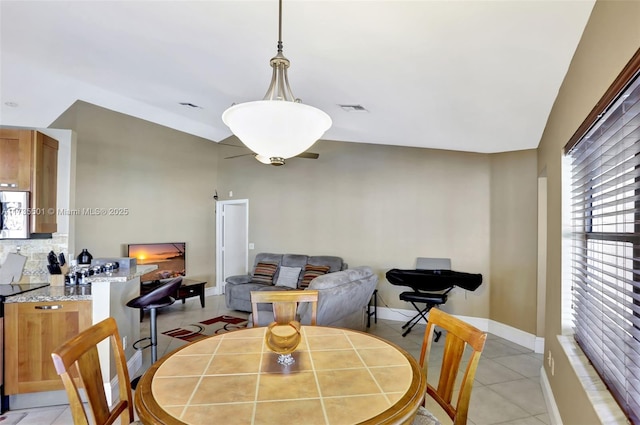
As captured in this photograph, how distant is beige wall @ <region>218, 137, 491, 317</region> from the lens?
483cm

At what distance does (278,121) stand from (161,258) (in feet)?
18.1

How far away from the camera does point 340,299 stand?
11.5 ft

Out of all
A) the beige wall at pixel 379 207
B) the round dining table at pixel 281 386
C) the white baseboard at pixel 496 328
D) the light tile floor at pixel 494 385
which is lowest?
the light tile floor at pixel 494 385

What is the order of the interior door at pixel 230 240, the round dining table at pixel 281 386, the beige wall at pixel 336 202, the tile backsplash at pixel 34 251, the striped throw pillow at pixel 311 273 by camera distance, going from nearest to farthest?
the round dining table at pixel 281 386, the tile backsplash at pixel 34 251, the beige wall at pixel 336 202, the striped throw pillow at pixel 311 273, the interior door at pixel 230 240

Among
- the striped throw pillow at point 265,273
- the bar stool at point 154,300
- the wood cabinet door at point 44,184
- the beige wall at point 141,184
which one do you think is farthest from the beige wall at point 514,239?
the beige wall at point 141,184

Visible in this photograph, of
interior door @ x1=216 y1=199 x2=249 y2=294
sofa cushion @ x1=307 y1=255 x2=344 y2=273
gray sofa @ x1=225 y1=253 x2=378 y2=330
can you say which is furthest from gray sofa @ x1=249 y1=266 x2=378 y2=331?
Result: interior door @ x1=216 y1=199 x2=249 y2=294

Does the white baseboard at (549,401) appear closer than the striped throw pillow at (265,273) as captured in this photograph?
Yes

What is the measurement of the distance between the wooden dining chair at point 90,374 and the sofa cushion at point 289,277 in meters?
4.07

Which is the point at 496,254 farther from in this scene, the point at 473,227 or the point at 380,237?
the point at 380,237

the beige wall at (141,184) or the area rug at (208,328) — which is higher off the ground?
the beige wall at (141,184)

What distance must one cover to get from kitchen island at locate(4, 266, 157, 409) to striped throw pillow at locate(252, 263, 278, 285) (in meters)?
3.13

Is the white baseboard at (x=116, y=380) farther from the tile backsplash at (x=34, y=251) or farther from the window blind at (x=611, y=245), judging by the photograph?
the window blind at (x=611, y=245)

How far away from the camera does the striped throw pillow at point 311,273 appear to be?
554 centimetres

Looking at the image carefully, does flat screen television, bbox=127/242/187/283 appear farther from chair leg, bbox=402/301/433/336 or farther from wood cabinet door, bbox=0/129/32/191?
chair leg, bbox=402/301/433/336
